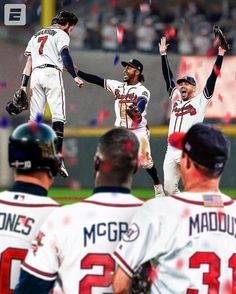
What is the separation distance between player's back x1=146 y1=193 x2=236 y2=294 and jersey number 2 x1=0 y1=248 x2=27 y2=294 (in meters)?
0.47

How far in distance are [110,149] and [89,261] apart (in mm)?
367

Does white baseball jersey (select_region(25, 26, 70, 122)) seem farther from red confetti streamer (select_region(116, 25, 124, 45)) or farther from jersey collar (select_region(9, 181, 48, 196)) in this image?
jersey collar (select_region(9, 181, 48, 196))

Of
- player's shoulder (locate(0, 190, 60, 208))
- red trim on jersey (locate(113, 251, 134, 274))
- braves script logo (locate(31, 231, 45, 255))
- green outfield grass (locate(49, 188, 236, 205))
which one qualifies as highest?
player's shoulder (locate(0, 190, 60, 208))

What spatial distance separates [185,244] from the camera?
10.3 ft

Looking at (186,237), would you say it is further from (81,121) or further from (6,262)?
(81,121)

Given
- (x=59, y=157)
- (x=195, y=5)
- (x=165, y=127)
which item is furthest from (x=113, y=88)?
(x=59, y=157)

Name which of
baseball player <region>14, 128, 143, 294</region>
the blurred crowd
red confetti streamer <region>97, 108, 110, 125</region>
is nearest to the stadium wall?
red confetti streamer <region>97, 108, 110, 125</region>

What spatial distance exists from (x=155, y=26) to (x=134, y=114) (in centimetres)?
483

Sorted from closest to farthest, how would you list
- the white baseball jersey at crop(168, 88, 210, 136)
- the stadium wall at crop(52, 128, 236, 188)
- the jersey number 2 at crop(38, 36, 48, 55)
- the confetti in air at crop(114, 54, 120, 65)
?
the white baseball jersey at crop(168, 88, 210, 136)
the jersey number 2 at crop(38, 36, 48, 55)
the stadium wall at crop(52, 128, 236, 188)
the confetti in air at crop(114, 54, 120, 65)

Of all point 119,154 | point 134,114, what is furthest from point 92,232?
point 134,114

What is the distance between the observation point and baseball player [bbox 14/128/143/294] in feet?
10.1

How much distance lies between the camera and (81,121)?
15.1 metres

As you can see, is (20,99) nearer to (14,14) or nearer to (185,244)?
(14,14)

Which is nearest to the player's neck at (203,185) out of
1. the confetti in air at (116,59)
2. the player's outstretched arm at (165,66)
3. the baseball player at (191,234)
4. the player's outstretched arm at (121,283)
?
the baseball player at (191,234)
